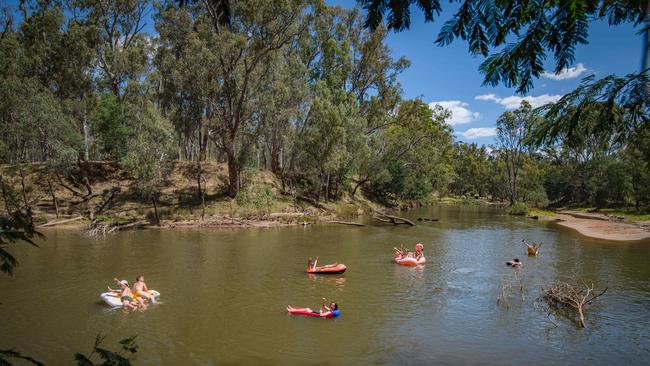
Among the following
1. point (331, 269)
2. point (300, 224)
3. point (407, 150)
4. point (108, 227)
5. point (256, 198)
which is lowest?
point (331, 269)

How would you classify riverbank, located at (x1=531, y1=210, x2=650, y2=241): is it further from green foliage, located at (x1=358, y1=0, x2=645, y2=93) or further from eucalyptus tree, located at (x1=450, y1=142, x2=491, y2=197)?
eucalyptus tree, located at (x1=450, y1=142, x2=491, y2=197)

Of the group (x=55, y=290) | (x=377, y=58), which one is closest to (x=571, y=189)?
(x=377, y=58)

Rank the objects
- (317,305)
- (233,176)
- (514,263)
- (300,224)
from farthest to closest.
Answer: (233,176) < (300,224) < (514,263) < (317,305)

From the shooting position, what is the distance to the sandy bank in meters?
39.8

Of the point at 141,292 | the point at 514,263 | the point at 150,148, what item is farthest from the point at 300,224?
the point at 141,292

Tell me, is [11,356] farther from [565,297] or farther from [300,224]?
[300,224]

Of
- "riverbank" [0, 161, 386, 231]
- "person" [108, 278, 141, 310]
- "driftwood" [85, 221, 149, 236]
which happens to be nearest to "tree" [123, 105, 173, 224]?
"driftwood" [85, 221, 149, 236]

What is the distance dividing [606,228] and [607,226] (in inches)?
70.8

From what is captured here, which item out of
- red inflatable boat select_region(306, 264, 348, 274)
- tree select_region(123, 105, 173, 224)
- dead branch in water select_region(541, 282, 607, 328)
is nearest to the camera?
dead branch in water select_region(541, 282, 607, 328)

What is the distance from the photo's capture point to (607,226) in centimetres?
4666

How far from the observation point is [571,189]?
79250mm

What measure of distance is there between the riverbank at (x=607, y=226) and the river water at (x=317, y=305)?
8305 millimetres

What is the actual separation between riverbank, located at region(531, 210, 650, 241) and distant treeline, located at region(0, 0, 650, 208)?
8643mm

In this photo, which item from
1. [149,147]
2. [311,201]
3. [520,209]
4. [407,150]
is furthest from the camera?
[407,150]
